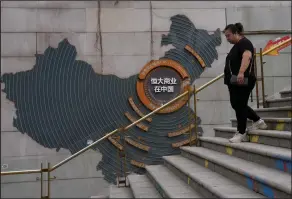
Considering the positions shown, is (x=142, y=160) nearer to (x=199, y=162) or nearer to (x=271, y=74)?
(x=199, y=162)

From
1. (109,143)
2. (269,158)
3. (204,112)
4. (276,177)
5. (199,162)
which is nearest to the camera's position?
(276,177)

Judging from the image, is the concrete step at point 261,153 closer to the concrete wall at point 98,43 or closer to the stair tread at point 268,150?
the stair tread at point 268,150

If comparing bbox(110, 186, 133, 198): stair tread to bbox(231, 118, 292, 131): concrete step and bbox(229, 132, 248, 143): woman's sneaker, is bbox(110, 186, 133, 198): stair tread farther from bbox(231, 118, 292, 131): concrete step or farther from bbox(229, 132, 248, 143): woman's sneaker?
bbox(231, 118, 292, 131): concrete step

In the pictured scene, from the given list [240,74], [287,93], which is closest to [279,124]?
[240,74]

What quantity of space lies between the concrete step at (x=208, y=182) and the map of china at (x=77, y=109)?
2108 mm

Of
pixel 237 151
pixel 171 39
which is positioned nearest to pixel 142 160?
pixel 171 39

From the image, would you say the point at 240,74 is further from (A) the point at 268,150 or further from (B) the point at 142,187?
(B) the point at 142,187

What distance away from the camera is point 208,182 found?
3389mm

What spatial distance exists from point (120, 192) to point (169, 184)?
1.06 metres

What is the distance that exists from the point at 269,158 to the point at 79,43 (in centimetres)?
496

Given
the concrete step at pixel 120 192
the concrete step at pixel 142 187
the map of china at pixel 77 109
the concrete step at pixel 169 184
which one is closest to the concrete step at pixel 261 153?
Answer: the concrete step at pixel 169 184

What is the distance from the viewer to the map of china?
6699 millimetres

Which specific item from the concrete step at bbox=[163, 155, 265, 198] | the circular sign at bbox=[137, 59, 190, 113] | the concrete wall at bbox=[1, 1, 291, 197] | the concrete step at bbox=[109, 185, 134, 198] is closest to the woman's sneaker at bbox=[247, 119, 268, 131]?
the concrete step at bbox=[163, 155, 265, 198]

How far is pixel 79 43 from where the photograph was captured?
6.98 m
